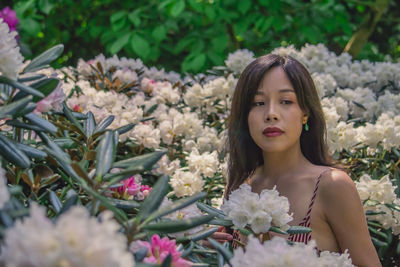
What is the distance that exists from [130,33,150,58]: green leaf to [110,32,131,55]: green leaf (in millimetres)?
A: 53

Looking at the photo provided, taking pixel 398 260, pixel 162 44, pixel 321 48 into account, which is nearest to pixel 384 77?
pixel 321 48

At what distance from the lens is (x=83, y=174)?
0.89 meters

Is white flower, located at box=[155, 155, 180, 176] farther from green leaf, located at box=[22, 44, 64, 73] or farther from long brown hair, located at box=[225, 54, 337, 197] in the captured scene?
green leaf, located at box=[22, 44, 64, 73]

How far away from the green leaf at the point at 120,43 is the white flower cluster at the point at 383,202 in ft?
8.89

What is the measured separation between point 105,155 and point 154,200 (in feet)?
0.44

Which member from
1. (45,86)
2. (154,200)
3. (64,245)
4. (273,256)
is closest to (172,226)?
(154,200)

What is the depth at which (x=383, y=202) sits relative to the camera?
209cm

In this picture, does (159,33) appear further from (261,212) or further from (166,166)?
(261,212)

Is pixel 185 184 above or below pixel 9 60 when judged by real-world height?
below

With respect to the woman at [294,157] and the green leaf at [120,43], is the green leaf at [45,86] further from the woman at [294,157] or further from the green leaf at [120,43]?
the green leaf at [120,43]

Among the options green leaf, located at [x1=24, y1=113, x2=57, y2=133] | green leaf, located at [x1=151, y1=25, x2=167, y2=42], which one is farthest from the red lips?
green leaf, located at [x1=151, y1=25, x2=167, y2=42]

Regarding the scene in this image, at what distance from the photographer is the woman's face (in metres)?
1.87

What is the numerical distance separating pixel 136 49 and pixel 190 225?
3593mm

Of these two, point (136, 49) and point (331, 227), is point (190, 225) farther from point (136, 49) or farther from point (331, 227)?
point (136, 49)
